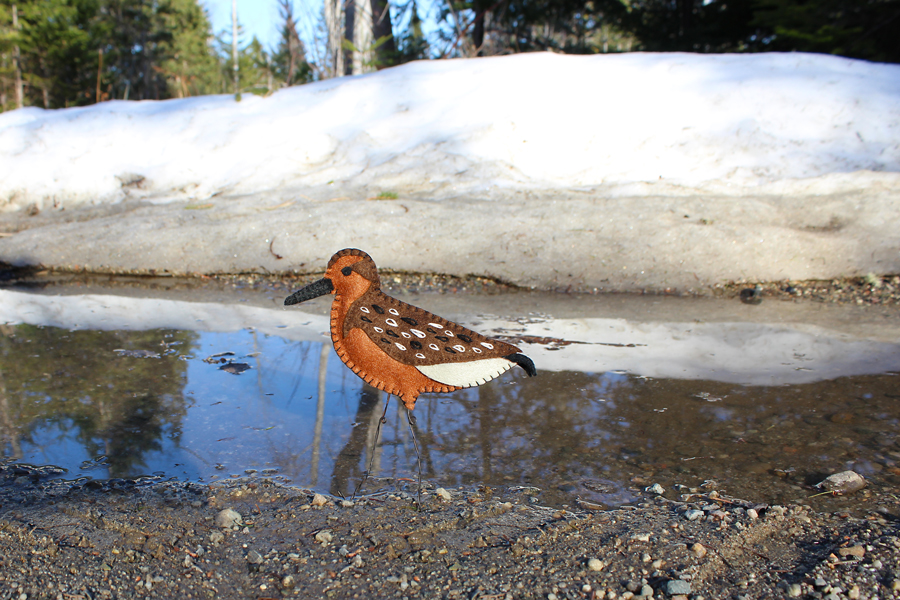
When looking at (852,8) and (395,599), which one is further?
(852,8)

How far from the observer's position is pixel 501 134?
818cm

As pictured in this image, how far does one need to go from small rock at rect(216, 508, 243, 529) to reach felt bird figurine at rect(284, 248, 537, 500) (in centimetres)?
64

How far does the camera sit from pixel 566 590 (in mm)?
1709

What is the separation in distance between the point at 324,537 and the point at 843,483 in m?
1.93

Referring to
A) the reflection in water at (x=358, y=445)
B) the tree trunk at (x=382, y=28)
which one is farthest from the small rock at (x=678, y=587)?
the tree trunk at (x=382, y=28)

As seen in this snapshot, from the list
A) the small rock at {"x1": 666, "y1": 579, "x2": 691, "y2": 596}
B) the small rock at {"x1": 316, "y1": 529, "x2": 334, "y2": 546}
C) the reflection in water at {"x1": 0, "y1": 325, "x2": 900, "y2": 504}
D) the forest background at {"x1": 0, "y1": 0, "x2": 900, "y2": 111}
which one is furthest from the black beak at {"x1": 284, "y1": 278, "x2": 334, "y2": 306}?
the forest background at {"x1": 0, "y1": 0, "x2": 900, "y2": 111}

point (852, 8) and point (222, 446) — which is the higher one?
point (852, 8)

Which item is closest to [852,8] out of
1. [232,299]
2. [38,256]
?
[232,299]

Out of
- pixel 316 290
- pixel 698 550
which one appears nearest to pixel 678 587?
pixel 698 550

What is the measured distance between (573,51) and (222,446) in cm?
1409

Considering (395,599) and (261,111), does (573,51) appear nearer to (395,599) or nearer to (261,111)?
(261,111)

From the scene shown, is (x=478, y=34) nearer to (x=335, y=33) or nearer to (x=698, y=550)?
(x=335, y=33)

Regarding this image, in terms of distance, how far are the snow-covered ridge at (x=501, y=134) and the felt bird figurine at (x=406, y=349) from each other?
199 inches

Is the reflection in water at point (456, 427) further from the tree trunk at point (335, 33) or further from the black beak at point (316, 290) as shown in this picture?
the tree trunk at point (335, 33)
